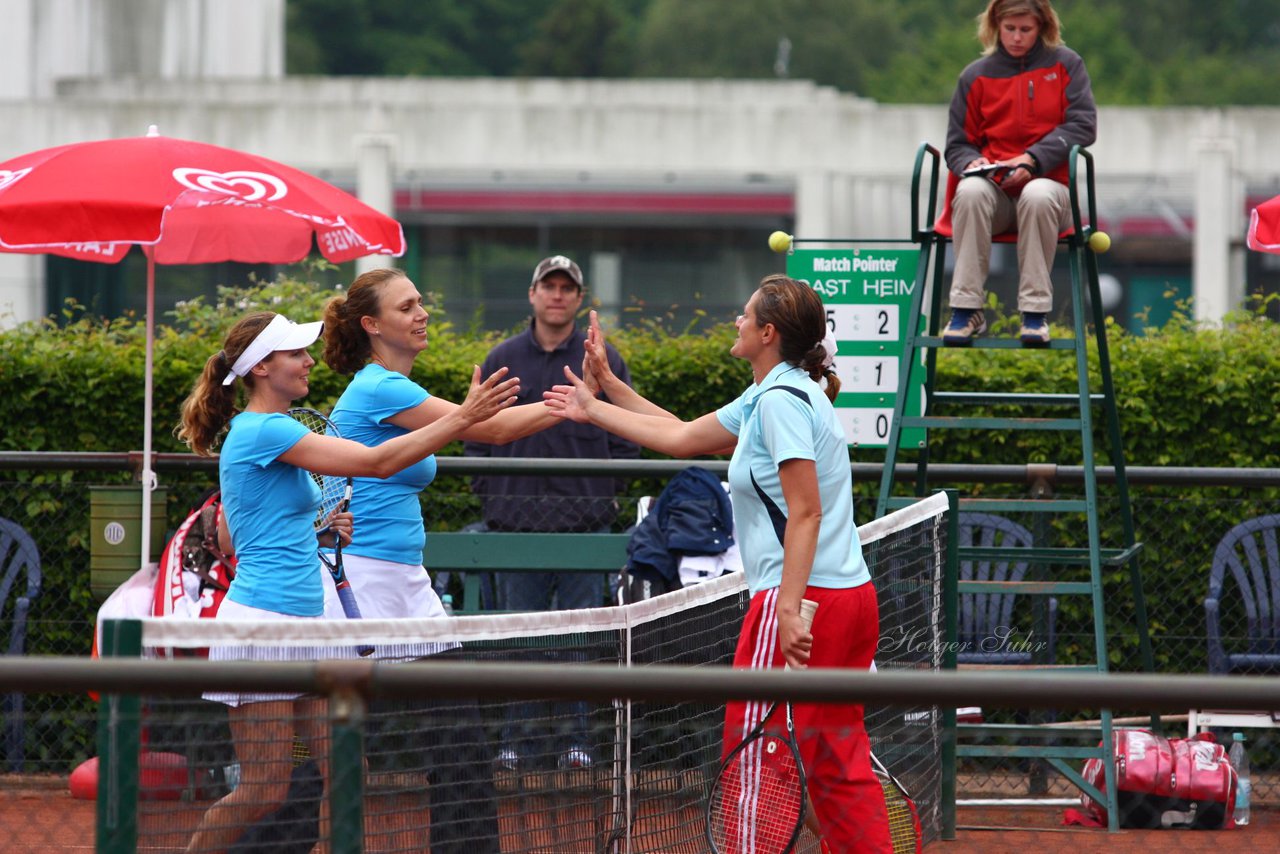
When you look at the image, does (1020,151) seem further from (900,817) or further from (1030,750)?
(900,817)

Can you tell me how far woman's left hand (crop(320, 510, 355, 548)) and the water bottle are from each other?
370 cm

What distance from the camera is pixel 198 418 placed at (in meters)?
5.13

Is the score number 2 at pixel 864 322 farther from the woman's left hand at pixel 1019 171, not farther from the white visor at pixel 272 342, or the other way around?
the white visor at pixel 272 342

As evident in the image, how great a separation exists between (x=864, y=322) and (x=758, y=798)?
11.0ft

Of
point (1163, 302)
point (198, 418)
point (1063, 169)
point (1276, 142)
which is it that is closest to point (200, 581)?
point (198, 418)

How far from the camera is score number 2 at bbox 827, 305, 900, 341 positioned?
735 centimetres

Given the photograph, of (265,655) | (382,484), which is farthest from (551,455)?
(265,655)

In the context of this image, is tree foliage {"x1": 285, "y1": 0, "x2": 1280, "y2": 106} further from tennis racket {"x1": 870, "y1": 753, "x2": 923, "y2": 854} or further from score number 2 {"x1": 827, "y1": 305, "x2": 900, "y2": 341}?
tennis racket {"x1": 870, "y1": 753, "x2": 923, "y2": 854}

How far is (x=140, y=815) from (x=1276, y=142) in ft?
93.9

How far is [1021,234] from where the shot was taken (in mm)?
6445

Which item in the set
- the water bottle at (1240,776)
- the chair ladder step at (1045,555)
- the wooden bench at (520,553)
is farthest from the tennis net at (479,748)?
the water bottle at (1240,776)

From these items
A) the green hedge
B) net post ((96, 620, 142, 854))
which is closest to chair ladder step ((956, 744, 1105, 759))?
the green hedge

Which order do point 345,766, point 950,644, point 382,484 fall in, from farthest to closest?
1. point 950,644
2. point 382,484
3. point 345,766

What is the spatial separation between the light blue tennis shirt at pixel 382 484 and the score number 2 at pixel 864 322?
8.81 feet
